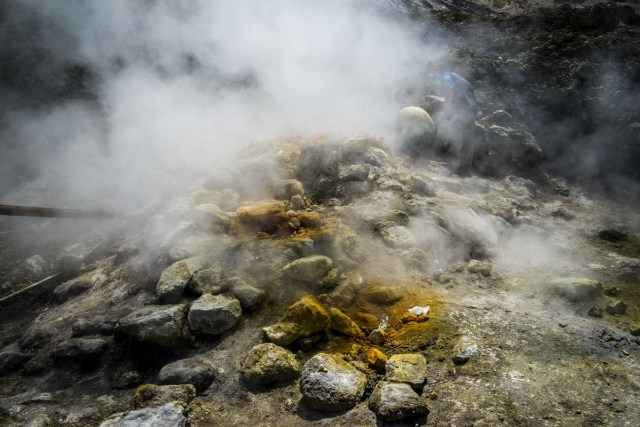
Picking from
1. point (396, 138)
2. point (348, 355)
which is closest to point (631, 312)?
point (348, 355)

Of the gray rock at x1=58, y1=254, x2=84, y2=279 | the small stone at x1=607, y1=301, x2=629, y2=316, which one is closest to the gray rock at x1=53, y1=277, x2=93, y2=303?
the gray rock at x1=58, y1=254, x2=84, y2=279

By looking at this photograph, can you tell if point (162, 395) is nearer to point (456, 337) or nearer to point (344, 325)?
point (344, 325)

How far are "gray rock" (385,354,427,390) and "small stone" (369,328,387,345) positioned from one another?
0.87 feet

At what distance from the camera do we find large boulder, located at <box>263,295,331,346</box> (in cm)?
279

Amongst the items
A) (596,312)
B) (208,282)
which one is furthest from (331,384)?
(596,312)

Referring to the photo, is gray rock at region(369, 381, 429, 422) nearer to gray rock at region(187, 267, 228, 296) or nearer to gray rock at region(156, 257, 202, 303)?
gray rock at region(187, 267, 228, 296)

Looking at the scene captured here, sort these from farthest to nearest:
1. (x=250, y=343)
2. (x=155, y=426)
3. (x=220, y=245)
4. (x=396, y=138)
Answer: (x=396, y=138), (x=220, y=245), (x=250, y=343), (x=155, y=426)

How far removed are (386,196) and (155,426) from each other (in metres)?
3.29

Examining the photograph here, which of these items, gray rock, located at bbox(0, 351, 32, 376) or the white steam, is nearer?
gray rock, located at bbox(0, 351, 32, 376)

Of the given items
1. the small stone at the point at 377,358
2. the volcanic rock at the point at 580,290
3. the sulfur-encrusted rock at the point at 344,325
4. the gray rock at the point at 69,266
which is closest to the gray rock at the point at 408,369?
the small stone at the point at 377,358

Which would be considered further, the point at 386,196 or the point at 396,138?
the point at 396,138

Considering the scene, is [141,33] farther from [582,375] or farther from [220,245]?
[582,375]

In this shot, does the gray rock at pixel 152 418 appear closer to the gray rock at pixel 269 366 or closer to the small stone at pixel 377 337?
the gray rock at pixel 269 366

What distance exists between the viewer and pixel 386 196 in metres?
4.60
